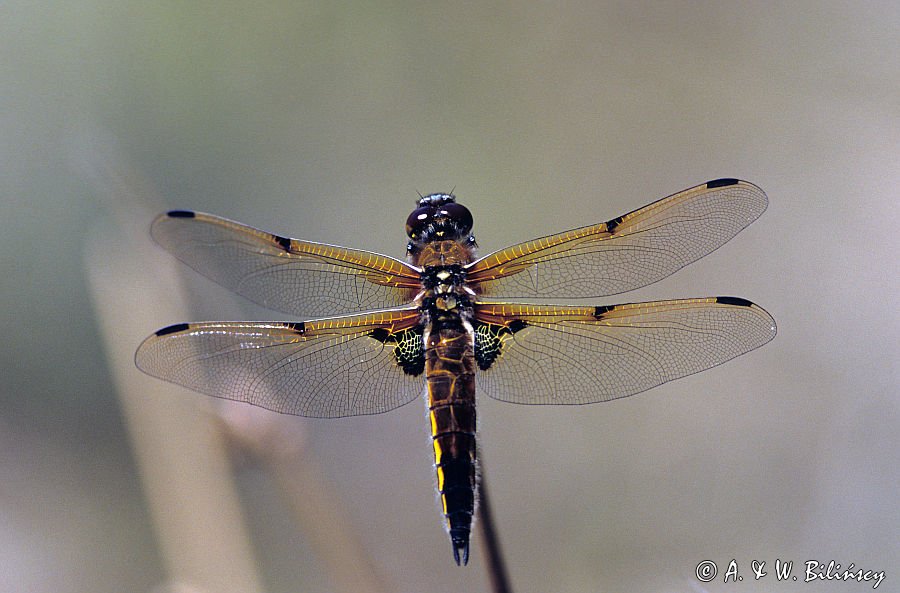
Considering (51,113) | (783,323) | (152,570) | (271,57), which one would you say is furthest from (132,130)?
(783,323)

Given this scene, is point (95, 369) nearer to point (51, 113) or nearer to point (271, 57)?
point (51, 113)

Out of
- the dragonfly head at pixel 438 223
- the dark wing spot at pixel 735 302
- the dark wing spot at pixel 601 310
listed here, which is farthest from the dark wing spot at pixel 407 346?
the dark wing spot at pixel 735 302

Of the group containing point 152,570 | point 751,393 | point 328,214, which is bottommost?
point 152,570

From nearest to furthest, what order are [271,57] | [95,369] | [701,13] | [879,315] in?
[879,315] → [95,369] → [701,13] → [271,57]

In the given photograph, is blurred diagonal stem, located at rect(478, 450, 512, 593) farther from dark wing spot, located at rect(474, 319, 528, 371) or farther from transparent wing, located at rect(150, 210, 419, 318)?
transparent wing, located at rect(150, 210, 419, 318)

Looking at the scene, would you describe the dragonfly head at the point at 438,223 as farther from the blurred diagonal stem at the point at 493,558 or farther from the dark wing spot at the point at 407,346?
the blurred diagonal stem at the point at 493,558

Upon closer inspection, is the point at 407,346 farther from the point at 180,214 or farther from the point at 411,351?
the point at 180,214

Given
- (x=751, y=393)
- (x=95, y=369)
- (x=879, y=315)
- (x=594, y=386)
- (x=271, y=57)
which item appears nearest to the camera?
(x=594, y=386)
